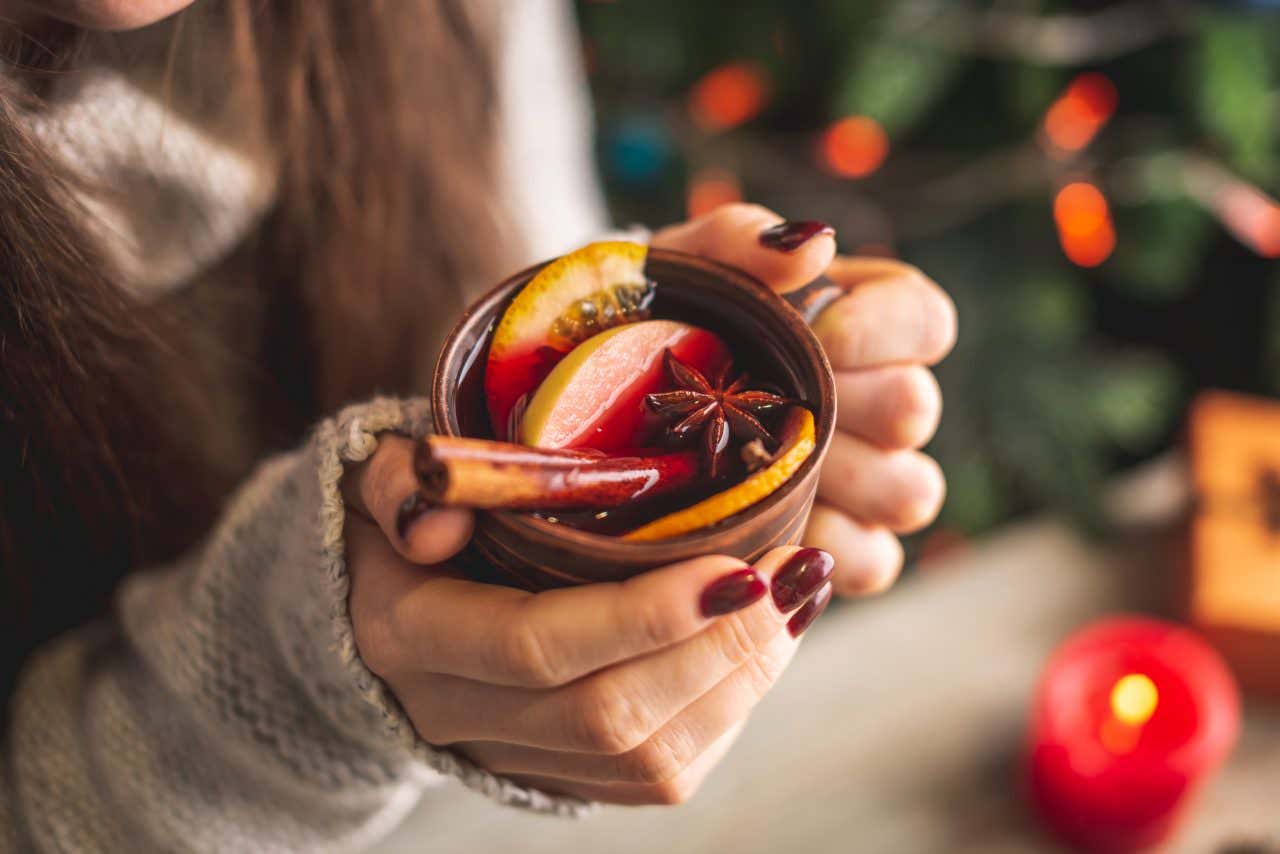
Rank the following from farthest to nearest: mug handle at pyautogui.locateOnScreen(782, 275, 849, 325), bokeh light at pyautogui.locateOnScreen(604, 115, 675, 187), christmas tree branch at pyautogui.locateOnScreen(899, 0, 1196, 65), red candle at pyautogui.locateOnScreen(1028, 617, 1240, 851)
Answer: bokeh light at pyautogui.locateOnScreen(604, 115, 675, 187), christmas tree branch at pyautogui.locateOnScreen(899, 0, 1196, 65), red candle at pyautogui.locateOnScreen(1028, 617, 1240, 851), mug handle at pyautogui.locateOnScreen(782, 275, 849, 325)

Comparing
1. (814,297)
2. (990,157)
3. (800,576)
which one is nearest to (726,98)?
(990,157)

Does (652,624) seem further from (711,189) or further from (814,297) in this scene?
(711,189)

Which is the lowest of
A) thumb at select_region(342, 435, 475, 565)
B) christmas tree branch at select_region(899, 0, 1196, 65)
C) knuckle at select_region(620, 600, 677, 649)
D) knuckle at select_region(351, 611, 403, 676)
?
knuckle at select_region(351, 611, 403, 676)

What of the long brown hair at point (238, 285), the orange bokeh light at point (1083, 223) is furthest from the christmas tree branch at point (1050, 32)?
the long brown hair at point (238, 285)

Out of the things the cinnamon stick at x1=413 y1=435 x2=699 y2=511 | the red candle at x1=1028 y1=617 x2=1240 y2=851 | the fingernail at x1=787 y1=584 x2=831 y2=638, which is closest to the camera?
the cinnamon stick at x1=413 y1=435 x2=699 y2=511

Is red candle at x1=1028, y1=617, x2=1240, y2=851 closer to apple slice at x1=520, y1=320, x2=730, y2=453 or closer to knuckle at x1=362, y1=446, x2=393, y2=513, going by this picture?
apple slice at x1=520, y1=320, x2=730, y2=453

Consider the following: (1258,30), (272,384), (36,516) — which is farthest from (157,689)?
(1258,30)

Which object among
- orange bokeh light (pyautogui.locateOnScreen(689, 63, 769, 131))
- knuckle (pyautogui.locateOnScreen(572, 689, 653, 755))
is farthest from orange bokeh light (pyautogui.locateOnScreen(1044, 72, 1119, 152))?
knuckle (pyautogui.locateOnScreen(572, 689, 653, 755))

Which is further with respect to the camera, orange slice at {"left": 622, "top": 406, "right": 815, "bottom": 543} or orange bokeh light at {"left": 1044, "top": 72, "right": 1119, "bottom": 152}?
orange bokeh light at {"left": 1044, "top": 72, "right": 1119, "bottom": 152}
